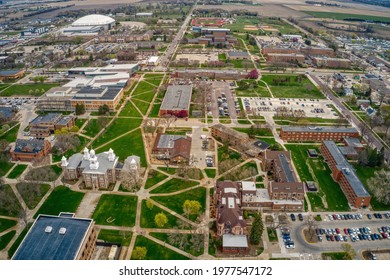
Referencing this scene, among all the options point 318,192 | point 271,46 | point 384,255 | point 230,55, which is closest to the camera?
point 384,255

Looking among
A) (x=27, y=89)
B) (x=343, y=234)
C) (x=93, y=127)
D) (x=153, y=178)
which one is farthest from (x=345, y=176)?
(x=27, y=89)

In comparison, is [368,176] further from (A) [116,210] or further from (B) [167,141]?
(A) [116,210]

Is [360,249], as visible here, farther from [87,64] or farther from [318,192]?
[87,64]

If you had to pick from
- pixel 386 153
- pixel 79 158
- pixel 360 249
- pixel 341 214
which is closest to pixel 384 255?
pixel 360 249

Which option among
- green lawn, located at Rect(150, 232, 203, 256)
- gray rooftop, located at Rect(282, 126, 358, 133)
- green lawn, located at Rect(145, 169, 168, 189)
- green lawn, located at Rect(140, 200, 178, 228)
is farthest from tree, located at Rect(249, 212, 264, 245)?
gray rooftop, located at Rect(282, 126, 358, 133)

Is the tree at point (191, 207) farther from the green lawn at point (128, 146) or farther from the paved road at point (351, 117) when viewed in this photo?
the paved road at point (351, 117)

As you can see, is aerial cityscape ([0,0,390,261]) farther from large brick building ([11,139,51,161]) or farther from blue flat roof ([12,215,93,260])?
large brick building ([11,139,51,161])

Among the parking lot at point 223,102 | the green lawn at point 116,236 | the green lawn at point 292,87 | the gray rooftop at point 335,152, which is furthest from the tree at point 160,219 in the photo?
the green lawn at point 292,87
